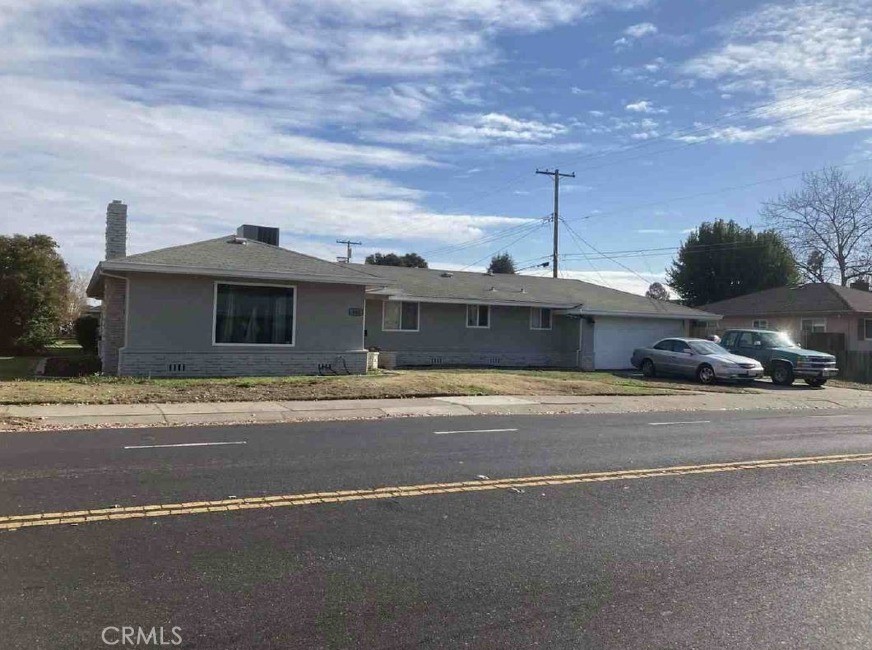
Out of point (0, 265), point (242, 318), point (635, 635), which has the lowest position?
point (635, 635)

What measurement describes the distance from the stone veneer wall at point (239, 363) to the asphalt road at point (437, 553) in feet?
30.1

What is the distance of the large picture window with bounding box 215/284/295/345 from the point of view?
19.0m

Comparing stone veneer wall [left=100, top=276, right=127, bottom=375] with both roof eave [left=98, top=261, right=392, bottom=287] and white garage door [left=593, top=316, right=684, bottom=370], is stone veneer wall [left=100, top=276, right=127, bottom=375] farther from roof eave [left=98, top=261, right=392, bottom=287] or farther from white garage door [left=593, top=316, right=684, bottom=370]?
white garage door [left=593, top=316, right=684, bottom=370]

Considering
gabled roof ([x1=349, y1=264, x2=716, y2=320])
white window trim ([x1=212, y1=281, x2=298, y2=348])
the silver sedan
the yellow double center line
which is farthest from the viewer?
gabled roof ([x1=349, y1=264, x2=716, y2=320])

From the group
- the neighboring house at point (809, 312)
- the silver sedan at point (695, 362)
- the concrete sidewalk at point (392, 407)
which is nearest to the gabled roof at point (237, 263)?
the concrete sidewalk at point (392, 407)

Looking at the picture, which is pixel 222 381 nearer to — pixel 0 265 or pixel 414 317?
pixel 414 317

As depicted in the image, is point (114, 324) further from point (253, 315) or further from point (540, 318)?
point (540, 318)

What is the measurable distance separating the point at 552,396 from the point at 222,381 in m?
8.10

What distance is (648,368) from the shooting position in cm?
2548

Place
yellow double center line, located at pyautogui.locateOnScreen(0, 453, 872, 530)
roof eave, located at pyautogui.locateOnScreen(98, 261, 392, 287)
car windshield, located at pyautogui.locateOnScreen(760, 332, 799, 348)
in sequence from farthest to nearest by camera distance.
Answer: car windshield, located at pyautogui.locateOnScreen(760, 332, 799, 348)
roof eave, located at pyautogui.locateOnScreen(98, 261, 392, 287)
yellow double center line, located at pyautogui.locateOnScreen(0, 453, 872, 530)

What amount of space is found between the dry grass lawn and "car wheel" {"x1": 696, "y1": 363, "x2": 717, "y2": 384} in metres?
1.11

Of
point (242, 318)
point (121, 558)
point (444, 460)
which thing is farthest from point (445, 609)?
point (242, 318)

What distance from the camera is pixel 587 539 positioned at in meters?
5.59

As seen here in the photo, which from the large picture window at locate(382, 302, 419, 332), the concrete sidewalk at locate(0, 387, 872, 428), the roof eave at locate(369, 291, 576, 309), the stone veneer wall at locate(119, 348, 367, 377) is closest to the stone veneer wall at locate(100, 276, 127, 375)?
the stone veneer wall at locate(119, 348, 367, 377)
